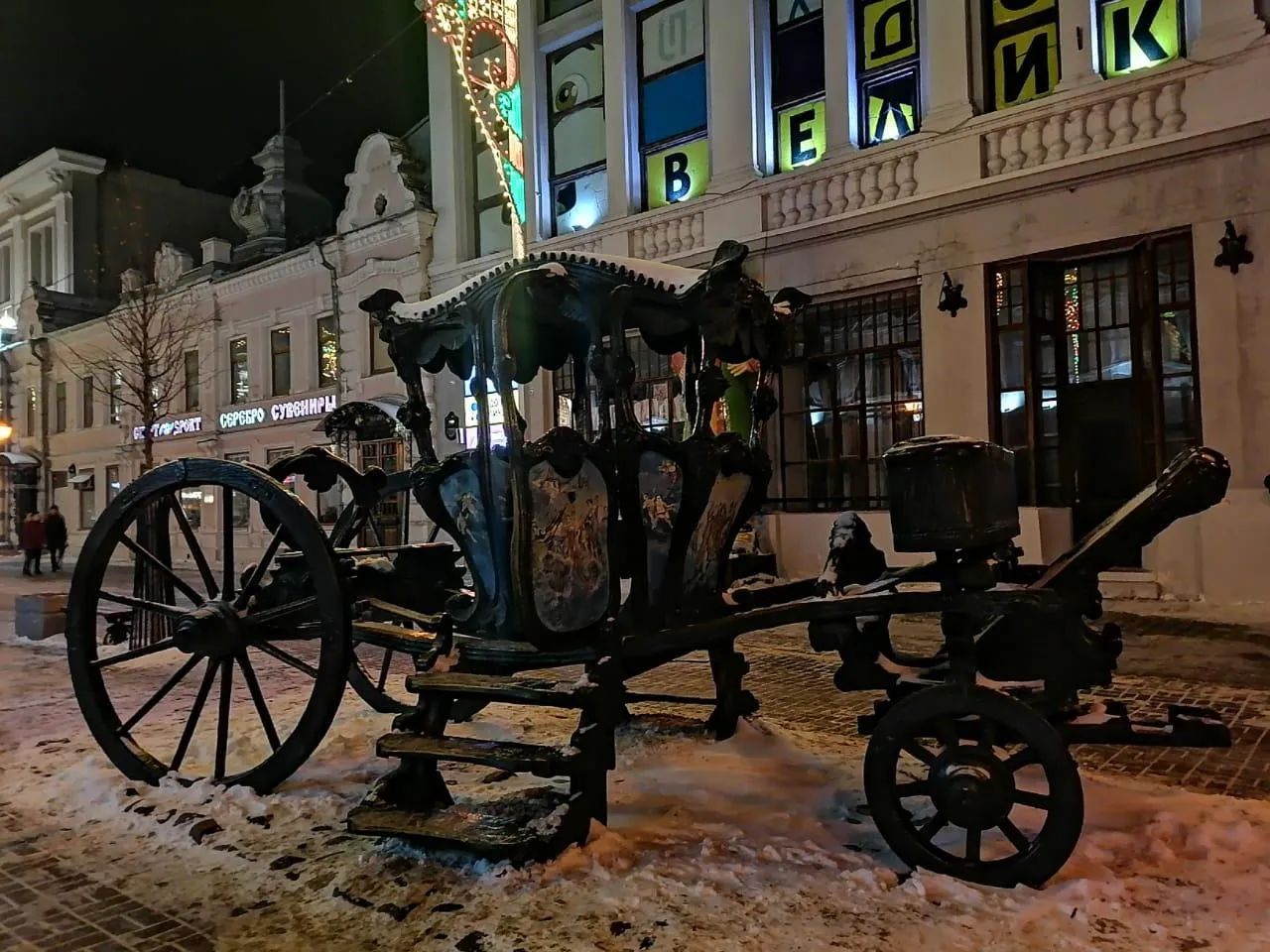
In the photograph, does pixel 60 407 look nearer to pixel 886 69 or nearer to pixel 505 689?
pixel 886 69

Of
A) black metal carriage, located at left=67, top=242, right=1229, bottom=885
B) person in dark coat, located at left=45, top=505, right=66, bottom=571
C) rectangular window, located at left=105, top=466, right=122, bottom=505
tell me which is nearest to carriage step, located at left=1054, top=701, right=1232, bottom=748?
black metal carriage, located at left=67, top=242, right=1229, bottom=885

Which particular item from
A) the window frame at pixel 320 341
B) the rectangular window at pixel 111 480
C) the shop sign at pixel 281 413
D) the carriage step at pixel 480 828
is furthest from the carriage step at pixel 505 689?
the rectangular window at pixel 111 480

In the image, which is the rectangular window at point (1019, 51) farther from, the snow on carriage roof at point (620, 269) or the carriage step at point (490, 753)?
the carriage step at point (490, 753)

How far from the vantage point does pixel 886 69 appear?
13.4 metres

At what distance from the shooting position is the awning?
1897 centimetres

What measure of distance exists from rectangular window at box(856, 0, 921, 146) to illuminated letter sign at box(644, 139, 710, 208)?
266 centimetres

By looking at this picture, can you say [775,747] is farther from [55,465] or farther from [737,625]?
[55,465]

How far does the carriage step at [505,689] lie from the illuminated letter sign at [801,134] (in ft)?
38.6

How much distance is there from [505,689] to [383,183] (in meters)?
18.9

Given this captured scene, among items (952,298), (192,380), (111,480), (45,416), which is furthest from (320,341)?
(45,416)

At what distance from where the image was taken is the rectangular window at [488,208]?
18.4 metres

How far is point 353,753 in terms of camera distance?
525 centimetres

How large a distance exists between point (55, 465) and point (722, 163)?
2642 cm

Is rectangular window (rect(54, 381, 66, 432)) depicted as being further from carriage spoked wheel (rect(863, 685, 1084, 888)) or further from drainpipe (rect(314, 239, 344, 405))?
carriage spoked wheel (rect(863, 685, 1084, 888))
